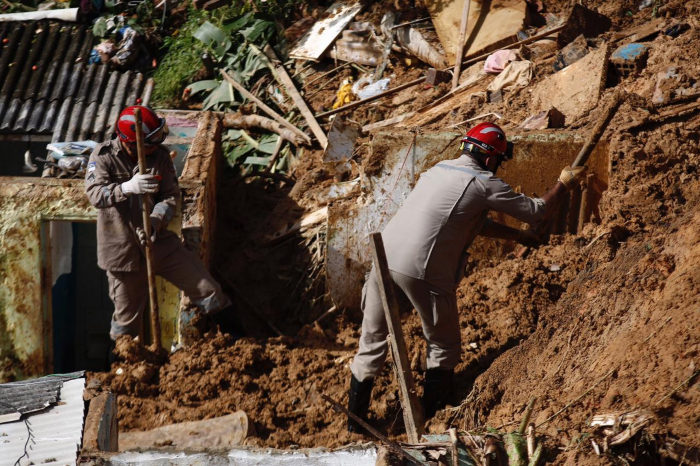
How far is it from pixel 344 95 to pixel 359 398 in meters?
4.80

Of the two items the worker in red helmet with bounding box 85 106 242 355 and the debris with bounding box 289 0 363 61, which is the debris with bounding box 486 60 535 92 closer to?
the debris with bounding box 289 0 363 61

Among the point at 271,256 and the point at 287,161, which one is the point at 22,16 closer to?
the point at 287,161

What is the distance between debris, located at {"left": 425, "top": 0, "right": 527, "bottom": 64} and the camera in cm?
860

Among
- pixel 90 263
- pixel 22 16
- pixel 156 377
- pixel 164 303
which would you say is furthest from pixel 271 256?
pixel 22 16

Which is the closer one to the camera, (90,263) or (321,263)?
(321,263)

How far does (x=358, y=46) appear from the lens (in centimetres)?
969

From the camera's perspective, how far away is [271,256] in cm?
790

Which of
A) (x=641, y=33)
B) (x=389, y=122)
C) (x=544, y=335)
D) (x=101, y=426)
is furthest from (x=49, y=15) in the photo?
(x=101, y=426)

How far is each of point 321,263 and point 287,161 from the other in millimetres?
2108

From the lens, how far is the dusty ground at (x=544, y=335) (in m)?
4.09

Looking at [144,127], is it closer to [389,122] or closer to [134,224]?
[134,224]

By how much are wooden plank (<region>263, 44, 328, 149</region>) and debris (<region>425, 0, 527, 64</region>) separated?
1683 mm

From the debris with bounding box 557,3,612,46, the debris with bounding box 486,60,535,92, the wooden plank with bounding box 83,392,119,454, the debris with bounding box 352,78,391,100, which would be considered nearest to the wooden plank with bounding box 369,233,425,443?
the wooden plank with bounding box 83,392,119,454

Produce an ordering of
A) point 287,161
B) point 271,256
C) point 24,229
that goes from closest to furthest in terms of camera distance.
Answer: point 24,229
point 271,256
point 287,161
